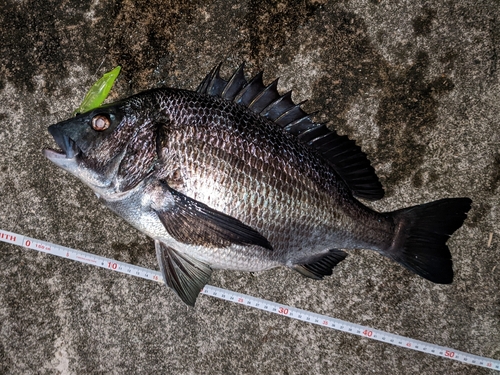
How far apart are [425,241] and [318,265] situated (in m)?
0.60

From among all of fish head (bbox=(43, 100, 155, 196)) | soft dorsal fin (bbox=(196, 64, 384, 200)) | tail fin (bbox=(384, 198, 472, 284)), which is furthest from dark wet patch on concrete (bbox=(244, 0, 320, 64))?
tail fin (bbox=(384, 198, 472, 284))

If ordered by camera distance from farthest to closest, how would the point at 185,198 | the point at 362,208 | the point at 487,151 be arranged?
the point at 487,151 < the point at 362,208 < the point at 185,198

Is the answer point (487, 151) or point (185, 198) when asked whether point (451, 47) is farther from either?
point (185, 198)

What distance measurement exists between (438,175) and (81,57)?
237cm

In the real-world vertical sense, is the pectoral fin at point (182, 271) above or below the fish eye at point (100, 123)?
below

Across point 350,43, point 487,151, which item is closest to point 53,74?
point 350,43

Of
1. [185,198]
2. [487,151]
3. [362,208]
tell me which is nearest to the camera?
[185,198]

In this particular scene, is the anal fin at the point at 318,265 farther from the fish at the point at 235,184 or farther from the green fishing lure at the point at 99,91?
the green fishing lure at the point at 99,91

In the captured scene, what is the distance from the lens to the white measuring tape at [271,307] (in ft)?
7.82

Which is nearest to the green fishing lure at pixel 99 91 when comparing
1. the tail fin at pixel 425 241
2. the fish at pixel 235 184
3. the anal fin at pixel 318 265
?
the fish at pixel 235 184

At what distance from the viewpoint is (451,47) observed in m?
2.39

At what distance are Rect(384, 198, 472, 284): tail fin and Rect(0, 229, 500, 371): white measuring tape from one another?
55cm

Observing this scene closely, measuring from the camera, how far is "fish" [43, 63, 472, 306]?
188cm

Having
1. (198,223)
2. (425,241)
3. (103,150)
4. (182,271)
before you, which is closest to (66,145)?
(103,150)
